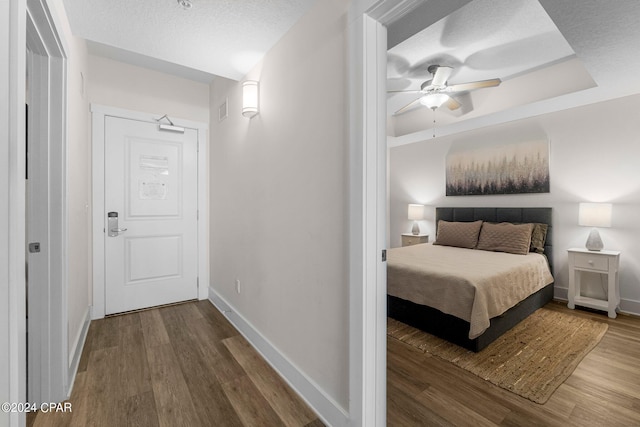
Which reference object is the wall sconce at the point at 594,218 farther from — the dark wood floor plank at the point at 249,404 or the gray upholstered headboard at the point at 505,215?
the dark wood floor plank at the point at 249,404

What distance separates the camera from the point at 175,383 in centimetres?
187

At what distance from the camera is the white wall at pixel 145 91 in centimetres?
293

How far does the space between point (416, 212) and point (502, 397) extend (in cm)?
337

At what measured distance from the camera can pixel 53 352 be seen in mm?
1638

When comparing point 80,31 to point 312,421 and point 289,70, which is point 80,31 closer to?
point 289,70

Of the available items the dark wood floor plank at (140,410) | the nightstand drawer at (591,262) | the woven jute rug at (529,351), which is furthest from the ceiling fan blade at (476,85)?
the dark wood floor plank at (140,410)

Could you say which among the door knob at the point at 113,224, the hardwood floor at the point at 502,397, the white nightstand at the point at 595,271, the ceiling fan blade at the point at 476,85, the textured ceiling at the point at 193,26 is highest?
the ceiling fan blade at the point at 476,85

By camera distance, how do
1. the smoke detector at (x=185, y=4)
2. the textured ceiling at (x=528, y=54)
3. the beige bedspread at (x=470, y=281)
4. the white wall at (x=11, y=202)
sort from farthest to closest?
1. the beige bedspread at (x=470, y=281)
2. the textured ceiling at (x=528, y=54)
3. the smoke detector at (x=185, y=4)
4. the white wall at (x=11, y=202)

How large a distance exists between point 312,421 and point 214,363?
91cm

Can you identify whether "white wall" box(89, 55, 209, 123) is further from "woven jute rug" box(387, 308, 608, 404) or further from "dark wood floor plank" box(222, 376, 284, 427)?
"woven jute rug" box(387, 308, 608, 404)

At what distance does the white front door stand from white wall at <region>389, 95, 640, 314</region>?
3954mm

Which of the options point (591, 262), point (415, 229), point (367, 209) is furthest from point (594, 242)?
point (367, 209)

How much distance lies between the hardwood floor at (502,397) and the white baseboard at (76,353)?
1927 millimetres

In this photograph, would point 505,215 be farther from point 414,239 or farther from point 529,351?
point 529,351
